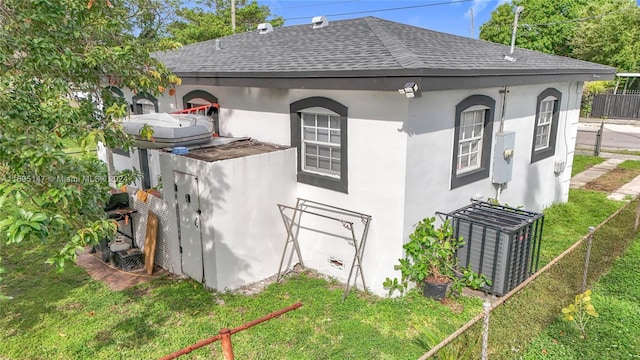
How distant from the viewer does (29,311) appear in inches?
254

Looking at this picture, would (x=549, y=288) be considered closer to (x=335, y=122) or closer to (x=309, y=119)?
(x=335, y=122)

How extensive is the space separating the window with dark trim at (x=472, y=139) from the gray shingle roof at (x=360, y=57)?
2.15ft

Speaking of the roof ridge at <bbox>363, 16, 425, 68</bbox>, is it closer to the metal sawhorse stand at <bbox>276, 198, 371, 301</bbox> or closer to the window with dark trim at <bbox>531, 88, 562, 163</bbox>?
the metal sawhorse stand at <bbox>276, 198, 371, 301</bbox>

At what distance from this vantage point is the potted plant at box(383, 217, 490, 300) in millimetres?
6586

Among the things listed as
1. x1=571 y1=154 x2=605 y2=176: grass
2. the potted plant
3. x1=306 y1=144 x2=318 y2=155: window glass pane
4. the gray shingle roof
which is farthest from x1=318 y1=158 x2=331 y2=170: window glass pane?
x1=571 y1=154 x2=605 y2=176: grass

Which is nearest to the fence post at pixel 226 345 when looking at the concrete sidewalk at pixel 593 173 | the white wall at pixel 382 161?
the white wall at pixel 382 161

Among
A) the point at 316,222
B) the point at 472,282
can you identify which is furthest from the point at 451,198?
the point at 316,222

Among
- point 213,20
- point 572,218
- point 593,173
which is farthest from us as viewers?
point 213,20

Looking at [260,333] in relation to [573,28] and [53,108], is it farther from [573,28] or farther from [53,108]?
[573,28]

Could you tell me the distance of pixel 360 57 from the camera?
6.80 metres

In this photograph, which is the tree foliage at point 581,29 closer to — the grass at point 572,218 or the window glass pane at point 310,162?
the grass at point 572,218

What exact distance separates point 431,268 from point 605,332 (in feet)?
7.64

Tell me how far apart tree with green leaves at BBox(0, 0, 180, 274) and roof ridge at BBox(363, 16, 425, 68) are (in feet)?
11.0

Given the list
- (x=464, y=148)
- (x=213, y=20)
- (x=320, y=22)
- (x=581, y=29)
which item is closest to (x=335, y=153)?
(x=464, y=148)
